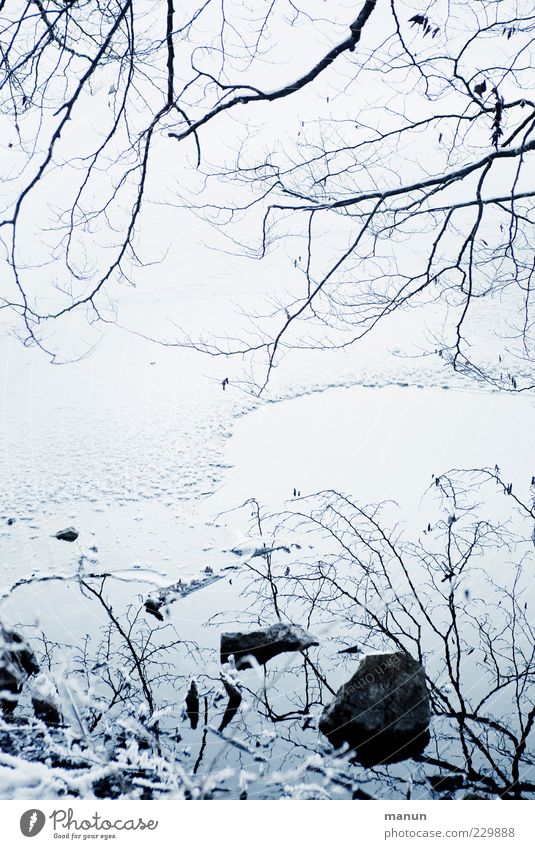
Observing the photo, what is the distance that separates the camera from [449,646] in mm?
2246

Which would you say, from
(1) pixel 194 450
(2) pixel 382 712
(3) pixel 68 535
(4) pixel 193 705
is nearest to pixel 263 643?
(4) pixel 193 705

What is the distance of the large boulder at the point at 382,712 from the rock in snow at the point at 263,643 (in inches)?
12.2

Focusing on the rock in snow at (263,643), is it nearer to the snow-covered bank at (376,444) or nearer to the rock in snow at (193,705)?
the rock in snow at (193,705)

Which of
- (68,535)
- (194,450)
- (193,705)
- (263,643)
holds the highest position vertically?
(194,450)

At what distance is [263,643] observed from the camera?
7.27 ft

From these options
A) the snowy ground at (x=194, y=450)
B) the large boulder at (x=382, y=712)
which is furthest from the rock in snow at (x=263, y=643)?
the large boulder at (x=382, y=712)

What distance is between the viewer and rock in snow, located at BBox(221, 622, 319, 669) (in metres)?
2.19

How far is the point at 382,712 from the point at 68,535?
152cm

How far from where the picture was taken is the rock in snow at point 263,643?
2.19 metres

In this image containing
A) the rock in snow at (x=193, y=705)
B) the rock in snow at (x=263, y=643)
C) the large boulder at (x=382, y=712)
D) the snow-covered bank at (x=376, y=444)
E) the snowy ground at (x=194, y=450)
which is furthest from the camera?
the snow-covered bank at (x=376, y=444)

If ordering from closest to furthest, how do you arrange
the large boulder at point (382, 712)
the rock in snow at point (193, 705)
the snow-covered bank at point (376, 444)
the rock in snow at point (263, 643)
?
the large boulder at point (382, 712), the rock in snow at point (193, 705), the rock in snow at point (263, 643), the snow-covered bank at point (376, 444)

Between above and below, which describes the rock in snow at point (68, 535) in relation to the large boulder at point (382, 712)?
above

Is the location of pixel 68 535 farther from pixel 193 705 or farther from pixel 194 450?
pixel 193 705

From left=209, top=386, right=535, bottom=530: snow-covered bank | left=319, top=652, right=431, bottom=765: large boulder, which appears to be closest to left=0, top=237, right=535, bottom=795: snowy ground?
left=209, top=386, right=535, bottom=530: snow-covered bank
